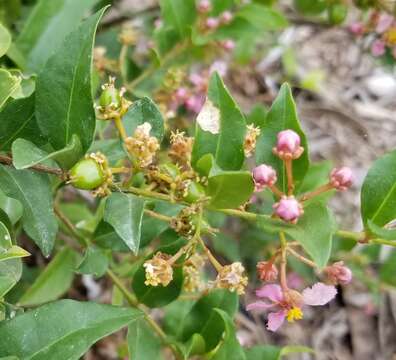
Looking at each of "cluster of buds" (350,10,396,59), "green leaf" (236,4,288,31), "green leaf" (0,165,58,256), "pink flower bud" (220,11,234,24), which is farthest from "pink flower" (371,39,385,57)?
"green leaf" (0,165,58,256)

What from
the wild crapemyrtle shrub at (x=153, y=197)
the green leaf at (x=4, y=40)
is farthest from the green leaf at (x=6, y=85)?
the green leaf at (x=4, y=40)

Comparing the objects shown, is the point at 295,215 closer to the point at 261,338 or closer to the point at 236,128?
the point at 236,128

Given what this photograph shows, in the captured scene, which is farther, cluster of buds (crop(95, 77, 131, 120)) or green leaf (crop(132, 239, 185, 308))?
green leaf (crop(132, 239, 185, 308))

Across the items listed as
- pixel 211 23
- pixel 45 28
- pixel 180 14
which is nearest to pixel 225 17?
pixel 211 23

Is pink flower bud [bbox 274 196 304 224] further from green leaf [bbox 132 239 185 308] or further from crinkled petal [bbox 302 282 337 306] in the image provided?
green leaf [bbox 132 239 185 308]

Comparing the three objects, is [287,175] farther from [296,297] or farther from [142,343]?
[142,343]
